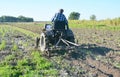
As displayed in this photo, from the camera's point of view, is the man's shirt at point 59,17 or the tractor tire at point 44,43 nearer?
the tractor tire at point 44,43

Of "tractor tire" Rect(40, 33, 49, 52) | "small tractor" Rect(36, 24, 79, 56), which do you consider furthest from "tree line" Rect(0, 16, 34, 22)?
"small tractor" Rect(36, 24, 79, 56)

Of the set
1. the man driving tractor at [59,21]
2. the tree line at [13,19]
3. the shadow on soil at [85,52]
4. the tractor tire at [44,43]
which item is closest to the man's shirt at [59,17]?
the man driving tractor at [59,21]

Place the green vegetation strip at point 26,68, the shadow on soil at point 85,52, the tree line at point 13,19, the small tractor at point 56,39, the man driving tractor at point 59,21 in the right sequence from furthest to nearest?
1. the tree line at point 13,19
2. the man driving tractor at point 59,21
3. the small tractor at point 56,39
4. the shadow on soil at point 85,52
5. the green vegetation strip at point 26,68

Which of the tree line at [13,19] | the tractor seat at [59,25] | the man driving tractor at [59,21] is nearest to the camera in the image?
the man driving tractor at [59,21]

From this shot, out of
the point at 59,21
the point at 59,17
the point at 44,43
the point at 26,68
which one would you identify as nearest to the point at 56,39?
the point at 44,43

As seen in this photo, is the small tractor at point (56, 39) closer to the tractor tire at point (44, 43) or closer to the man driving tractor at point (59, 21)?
the tractor tire at point (44, 43)

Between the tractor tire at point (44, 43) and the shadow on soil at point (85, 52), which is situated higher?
the tractor tire at point (44, 43)

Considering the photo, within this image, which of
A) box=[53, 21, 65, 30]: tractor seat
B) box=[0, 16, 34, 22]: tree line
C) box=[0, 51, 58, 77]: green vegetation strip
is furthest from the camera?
box=[0, 16, 34, 22]: tree line

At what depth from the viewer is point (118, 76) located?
1062 cm

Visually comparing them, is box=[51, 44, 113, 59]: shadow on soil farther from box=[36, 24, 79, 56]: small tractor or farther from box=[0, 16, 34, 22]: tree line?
box=[0, 16, 34, 22]: tree line

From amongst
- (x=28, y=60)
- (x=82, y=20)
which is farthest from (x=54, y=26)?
(x=82, y=20)

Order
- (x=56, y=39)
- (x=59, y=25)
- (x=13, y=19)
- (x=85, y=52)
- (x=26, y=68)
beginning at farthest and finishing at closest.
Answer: (x=13, y=19), (x=56, y=39), (x=59, y=25), (x=85, y=52), (x=26, y=68)

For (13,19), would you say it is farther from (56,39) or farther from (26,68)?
(26,68)

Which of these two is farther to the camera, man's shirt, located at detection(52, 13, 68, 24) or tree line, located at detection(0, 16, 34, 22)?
tree line, located at detection(0, 16, 34, 22)
